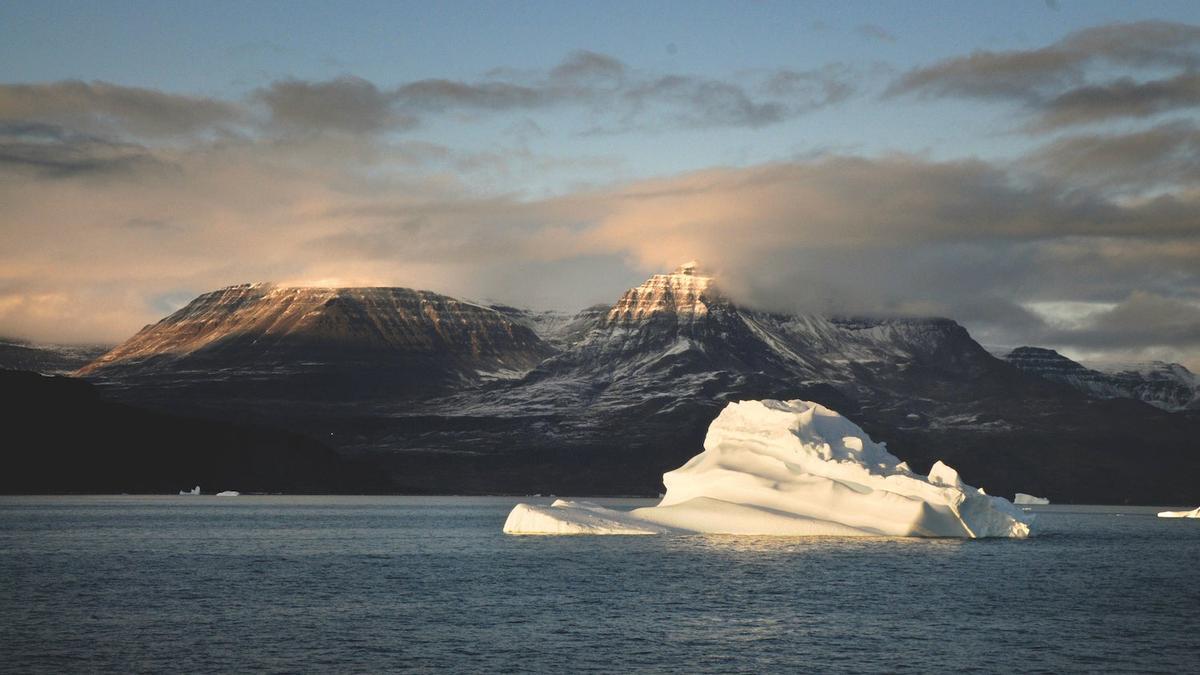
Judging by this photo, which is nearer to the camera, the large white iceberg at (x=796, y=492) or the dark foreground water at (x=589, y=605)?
the dark foreground water at (x=589, y=605)

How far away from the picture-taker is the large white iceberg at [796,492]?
95.1 metres

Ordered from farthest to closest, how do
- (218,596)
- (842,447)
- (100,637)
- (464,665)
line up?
(842,447) < (218,596) < (100,637) < (464,665)

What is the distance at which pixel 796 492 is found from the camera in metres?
95.9

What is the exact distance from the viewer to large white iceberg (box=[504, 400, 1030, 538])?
95125 mm

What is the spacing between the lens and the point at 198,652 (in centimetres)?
4719

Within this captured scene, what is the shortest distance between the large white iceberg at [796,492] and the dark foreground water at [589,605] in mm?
1817

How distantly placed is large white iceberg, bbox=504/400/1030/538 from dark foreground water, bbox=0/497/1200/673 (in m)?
1.82

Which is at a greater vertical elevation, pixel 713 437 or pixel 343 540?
pixel 713 437

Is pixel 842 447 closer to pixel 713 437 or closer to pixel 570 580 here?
pixel 713 437

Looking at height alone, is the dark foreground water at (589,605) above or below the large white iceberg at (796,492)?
below

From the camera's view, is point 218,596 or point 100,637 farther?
point 218,596

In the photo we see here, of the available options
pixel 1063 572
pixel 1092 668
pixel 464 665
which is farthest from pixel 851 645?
pixel 1063 572

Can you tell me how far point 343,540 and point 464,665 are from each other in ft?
207

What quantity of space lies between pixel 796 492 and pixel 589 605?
36.7 metres
